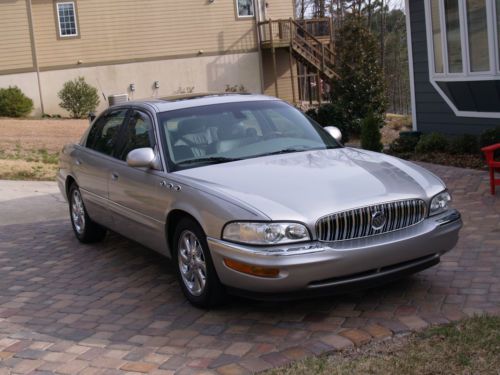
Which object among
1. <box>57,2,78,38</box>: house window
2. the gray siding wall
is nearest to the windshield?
the gray siding wall

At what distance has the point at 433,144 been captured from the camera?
1228cm

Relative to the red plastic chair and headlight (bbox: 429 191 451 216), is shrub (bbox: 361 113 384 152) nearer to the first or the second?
the red plastic chair

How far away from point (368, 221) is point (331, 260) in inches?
16.2

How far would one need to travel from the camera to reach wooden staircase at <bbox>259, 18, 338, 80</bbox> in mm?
29203

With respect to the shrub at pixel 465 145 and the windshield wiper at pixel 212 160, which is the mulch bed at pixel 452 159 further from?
the windshield wiper at pixel 212 160

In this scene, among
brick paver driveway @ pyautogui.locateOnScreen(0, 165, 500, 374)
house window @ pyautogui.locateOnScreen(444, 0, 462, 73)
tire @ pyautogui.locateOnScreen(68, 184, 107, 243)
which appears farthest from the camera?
house window @ pyautogui.locateOnScreen(444, 0, 462, 73)

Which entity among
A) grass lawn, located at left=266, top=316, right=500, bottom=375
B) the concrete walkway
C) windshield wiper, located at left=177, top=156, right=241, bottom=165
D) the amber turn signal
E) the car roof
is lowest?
grass lawn, located at left=266, top=316, right=500, bottom=375

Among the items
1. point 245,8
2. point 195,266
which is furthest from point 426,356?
point 245,8

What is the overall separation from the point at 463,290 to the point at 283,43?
2500 centimetres

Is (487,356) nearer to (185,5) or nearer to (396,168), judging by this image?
(396,168)

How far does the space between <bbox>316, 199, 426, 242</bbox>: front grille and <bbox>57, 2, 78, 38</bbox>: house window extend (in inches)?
1002

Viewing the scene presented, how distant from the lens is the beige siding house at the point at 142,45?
91.6 feet

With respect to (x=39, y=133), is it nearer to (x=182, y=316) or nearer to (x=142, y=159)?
(x=142, y=159)

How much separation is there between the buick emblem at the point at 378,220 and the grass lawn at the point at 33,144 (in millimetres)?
9443
